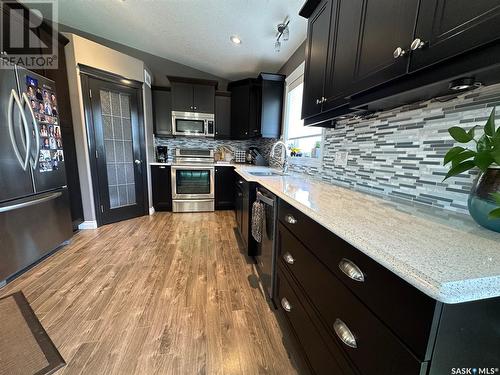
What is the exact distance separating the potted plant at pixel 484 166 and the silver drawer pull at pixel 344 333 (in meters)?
0.54

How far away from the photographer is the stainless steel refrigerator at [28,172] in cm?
163

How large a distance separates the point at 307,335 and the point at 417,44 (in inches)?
50.5

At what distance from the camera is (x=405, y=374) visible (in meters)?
0.43

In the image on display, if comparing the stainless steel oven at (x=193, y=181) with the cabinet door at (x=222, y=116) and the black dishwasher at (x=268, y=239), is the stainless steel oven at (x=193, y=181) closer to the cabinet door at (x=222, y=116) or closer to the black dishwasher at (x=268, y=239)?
the cabinet door at (x=222, y=116)

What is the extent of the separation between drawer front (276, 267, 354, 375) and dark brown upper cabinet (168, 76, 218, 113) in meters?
3.40

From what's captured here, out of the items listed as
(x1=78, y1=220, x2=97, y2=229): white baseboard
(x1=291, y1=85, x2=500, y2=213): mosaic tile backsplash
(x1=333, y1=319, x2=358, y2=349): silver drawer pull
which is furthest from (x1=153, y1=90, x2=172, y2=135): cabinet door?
(x1=333, y1=319, x2=358, y2=349): silver drawer pull

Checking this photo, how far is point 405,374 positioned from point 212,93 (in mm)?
4141

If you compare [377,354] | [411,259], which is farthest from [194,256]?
[411,259]

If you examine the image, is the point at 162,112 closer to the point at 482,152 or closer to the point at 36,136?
the point at 36,136

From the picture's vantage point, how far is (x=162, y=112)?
12.1 ft

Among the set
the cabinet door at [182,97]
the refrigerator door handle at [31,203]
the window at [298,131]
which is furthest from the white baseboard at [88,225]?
the window at [298,131]

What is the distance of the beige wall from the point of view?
2521mm

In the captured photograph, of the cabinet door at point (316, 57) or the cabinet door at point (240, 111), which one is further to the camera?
the cabinet door at point (240, 111)

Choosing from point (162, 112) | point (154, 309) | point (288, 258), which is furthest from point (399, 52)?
point (162, 112)
